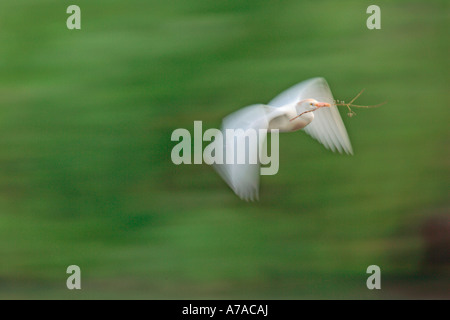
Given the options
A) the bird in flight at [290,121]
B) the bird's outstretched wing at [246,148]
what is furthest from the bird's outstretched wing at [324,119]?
the bird's outstretched wing at [246,148]

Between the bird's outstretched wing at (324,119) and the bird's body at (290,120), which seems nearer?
the bird's body at (290,120)

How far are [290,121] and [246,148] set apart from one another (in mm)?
171

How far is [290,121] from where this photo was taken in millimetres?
1630

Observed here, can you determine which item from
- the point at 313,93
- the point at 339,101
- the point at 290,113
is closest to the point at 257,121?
the point at 290,113

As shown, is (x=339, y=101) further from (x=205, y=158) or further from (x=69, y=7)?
(x=69, y=7)

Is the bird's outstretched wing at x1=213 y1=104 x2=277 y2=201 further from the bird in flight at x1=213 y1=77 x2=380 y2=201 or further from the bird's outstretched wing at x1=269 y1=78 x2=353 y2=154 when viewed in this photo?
the bird's outstretched wing at x1=269 y1=78 x2=353 y2=154

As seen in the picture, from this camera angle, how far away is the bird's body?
163 centimetres

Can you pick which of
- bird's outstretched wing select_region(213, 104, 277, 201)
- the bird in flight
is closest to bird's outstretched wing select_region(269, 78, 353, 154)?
the bird in flight

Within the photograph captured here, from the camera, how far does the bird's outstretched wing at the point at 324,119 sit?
185 centimetres

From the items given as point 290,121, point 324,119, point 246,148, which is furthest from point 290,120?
point 324,119

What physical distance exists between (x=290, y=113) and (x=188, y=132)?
511 millimetres

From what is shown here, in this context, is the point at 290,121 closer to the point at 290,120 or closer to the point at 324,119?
the point at 290,120

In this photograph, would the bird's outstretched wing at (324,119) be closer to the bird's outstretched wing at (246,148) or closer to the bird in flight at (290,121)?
the bird in flight at (290,121)

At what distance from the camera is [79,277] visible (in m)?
2.16
